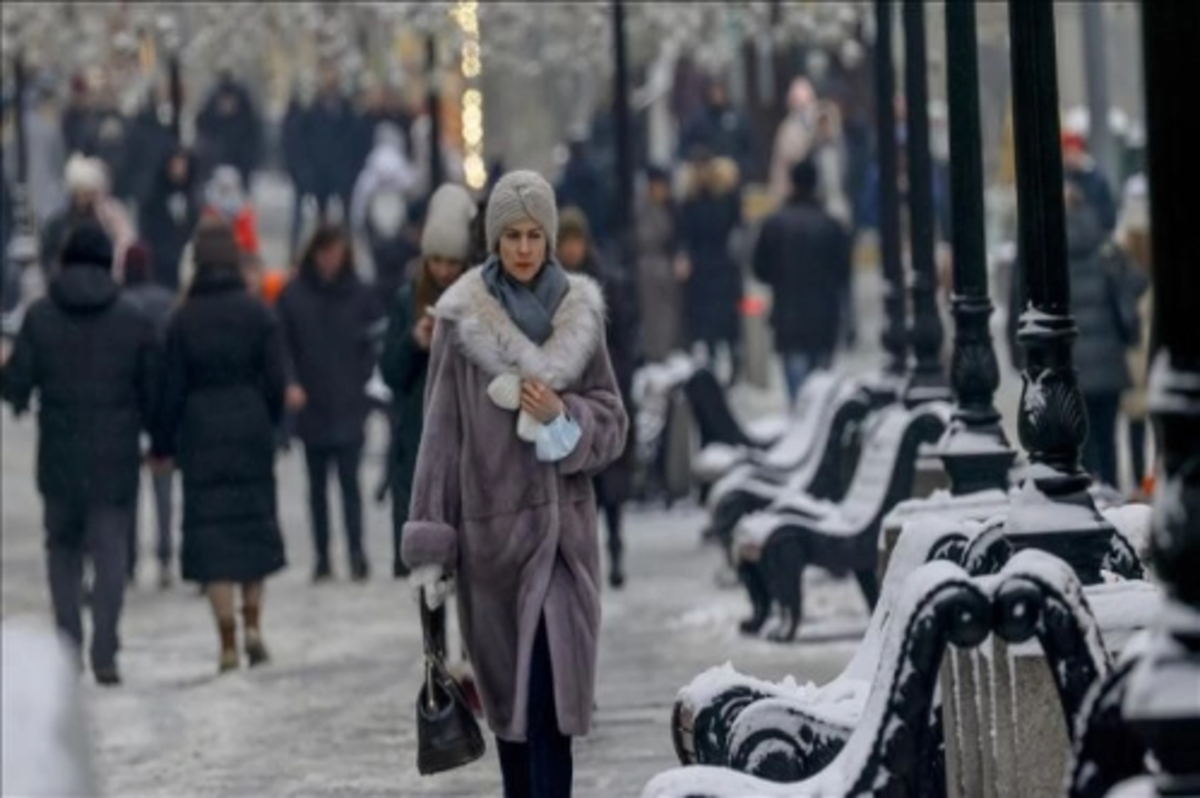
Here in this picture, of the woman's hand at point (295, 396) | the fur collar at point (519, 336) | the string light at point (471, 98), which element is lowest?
the woman's hand at point (295, 396)

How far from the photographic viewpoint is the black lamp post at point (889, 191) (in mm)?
22016

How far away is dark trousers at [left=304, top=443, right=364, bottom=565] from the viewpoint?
941 inches

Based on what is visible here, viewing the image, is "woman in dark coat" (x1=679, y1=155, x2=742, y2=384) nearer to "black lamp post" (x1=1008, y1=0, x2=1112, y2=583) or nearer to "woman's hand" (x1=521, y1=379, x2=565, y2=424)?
"woman's hand" (x1=521, y1=379, x2=565, y2=424)

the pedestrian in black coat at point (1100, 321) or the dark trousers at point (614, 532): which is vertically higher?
the pedestrian in black coat at point (1100, 321)

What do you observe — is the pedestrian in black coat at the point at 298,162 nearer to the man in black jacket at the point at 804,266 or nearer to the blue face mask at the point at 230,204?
the blue face mask at the point at 230,204

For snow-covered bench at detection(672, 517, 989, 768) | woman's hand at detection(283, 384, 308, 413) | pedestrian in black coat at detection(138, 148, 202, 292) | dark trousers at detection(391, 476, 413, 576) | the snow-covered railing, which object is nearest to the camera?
the snow-covered railing

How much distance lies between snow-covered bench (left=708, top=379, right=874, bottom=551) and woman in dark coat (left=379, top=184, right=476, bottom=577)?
404 cm

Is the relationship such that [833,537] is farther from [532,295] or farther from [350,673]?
[532,295]

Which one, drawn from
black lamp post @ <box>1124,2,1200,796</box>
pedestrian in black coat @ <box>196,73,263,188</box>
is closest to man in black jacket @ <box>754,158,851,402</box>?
pedestrian in black coat @ <box>196,73,263,188</box>

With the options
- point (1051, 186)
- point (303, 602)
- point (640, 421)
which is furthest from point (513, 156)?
point (1051, 186)

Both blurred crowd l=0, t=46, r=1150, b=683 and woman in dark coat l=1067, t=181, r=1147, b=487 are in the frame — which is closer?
blurred crowd l=0, t=46, r=1150, b=683

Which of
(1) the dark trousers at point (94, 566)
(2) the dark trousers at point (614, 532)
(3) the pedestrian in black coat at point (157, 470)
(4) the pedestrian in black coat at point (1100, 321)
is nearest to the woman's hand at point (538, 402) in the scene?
(1) the dark trousers at point (94, 566)

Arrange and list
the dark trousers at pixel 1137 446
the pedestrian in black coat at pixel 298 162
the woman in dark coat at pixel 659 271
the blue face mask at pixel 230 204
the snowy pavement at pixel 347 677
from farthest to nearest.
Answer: the pedestrian in black coat at pixel 298 162
the blue face mask at pixel 230 204
the woman in dark coat at pixel 659 271
the dark trousers at pixel 1137 446
the snowy pavement at pixel 347 677

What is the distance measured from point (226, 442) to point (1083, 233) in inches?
242
